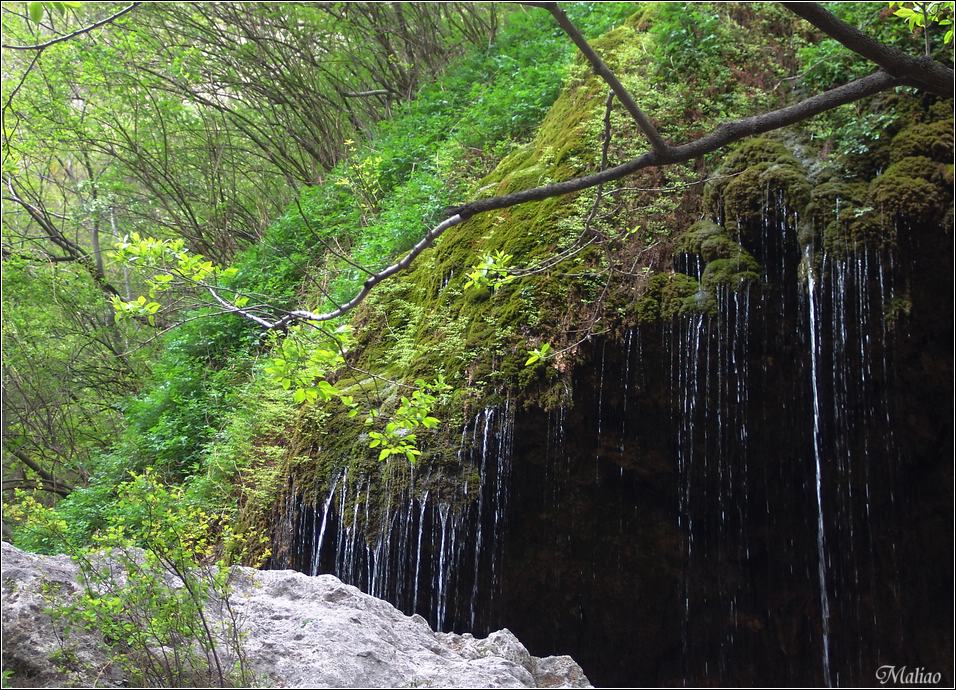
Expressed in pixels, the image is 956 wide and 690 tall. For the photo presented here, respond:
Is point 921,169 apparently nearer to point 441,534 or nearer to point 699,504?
point 699,504

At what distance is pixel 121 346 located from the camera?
13.8 metres

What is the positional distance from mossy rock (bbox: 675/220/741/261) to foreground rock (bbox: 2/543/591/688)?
376 centimetres

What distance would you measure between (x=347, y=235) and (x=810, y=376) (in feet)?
23.3

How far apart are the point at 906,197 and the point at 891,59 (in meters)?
1.96

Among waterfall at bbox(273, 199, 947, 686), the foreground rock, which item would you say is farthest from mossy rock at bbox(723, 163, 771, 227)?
the foreground rock

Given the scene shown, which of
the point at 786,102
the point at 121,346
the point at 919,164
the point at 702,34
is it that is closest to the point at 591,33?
the point at 702,34

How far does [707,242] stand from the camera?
6.46m

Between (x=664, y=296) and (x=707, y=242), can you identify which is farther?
(x=707, y=242)

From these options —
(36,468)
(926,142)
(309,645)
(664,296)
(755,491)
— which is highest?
(926,142)

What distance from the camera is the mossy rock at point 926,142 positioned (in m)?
6.12

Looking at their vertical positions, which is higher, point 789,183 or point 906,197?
point 789,183

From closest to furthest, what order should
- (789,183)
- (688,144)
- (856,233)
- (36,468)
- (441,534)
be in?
(688,144), (441,534), (856,233), (789,183), (36,468)

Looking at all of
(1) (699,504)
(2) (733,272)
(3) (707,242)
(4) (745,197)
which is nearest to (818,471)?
(1) (699,504)

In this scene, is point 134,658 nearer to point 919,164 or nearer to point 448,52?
point 919,164
